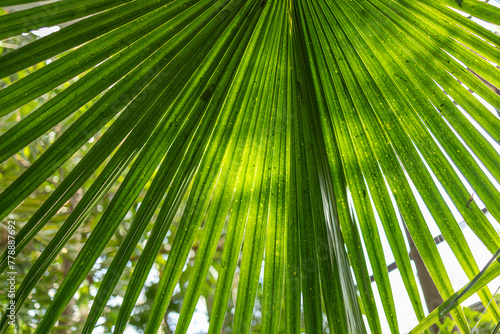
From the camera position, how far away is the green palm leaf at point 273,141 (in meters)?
0.66

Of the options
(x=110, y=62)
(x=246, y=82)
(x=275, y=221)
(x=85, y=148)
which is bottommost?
(x=275, y=221)

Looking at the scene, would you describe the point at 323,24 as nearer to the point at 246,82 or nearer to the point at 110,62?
the point at 246,82

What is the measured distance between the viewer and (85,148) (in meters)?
2.32

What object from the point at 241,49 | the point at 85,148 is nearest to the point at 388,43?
the point at 241,49

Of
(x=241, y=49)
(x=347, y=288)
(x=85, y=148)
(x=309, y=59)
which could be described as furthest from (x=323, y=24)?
(x=85, y=148)

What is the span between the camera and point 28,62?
1.94 ft

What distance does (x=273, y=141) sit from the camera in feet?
2.64

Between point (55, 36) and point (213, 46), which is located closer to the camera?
point (55, 36)

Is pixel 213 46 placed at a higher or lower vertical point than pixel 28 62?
higher

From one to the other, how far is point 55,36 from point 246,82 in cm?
40

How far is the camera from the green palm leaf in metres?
0.66

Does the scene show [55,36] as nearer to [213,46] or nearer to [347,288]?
[213,46]

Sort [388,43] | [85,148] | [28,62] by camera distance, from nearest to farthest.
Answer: [28,62] < [388,43] < [85,148]

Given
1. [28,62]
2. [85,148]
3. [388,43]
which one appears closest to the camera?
[28,62]
